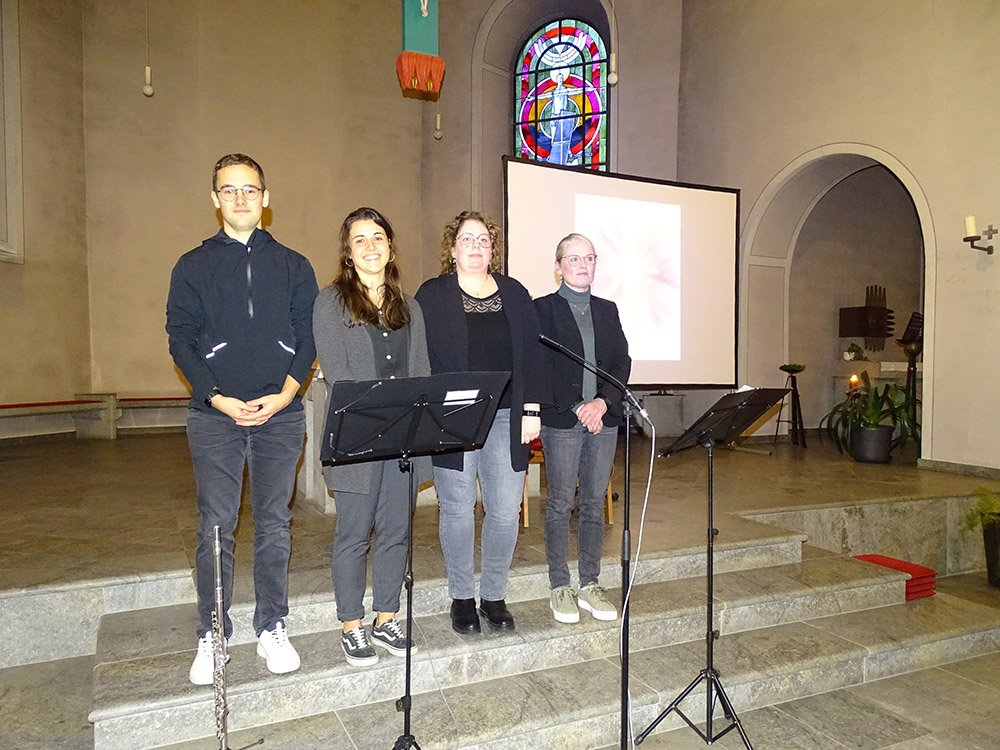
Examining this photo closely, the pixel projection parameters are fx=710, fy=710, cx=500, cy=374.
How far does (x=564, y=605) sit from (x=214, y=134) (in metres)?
7.17

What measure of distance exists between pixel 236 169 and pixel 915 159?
19.2ft

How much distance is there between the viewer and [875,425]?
20.9 ft

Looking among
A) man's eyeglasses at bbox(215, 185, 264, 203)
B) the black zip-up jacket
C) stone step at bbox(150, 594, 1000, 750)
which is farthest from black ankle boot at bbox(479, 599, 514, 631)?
man's eyeglasses at bbox(215, 185, 264, 203)

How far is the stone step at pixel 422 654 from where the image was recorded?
2174 mm

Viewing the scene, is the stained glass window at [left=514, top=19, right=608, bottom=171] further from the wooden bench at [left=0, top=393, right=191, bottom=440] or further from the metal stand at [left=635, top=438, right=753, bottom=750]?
the metal stand at [left=635, top=438, right=753, bottom=750]

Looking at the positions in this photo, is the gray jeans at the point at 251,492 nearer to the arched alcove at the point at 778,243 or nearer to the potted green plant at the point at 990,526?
the potted green plant at the point at 990,526

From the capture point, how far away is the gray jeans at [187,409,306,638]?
2209 millimetres

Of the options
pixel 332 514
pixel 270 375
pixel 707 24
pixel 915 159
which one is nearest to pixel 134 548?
pixel 332 514

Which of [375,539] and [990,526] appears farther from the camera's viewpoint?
[990,526]

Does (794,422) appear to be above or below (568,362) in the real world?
below

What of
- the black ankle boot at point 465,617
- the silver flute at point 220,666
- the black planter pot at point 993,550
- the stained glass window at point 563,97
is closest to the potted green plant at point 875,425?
the black planter pot at point 993,550

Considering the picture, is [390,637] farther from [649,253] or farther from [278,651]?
[649,253]

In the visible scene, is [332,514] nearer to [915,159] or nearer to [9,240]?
[9,240]

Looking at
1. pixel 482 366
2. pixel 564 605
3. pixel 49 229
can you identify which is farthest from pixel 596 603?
pixel 49 229
